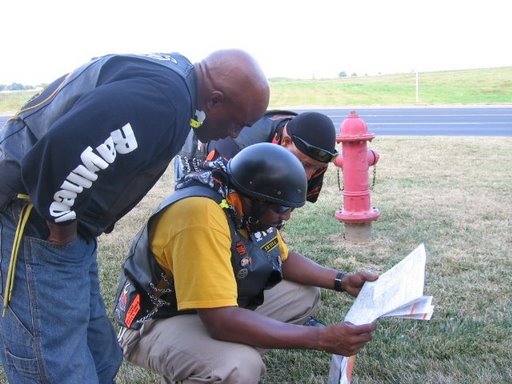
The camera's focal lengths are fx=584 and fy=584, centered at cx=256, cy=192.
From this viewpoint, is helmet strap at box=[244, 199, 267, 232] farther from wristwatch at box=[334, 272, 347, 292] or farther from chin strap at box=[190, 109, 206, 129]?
wristwatch at box=[334, 272, 347, 292]

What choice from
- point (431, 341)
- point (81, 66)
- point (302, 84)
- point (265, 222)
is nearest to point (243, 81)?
point (81, 66)

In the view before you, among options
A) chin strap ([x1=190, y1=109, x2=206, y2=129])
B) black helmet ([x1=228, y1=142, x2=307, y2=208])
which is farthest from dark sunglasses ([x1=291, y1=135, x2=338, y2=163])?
chin strap ([x1=190, y1=109, x2=206, y2=129])

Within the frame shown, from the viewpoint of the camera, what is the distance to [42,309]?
1.97 meters

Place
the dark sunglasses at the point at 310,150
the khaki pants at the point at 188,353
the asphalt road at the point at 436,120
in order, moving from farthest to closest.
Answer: the asphalt road at the point at 436,120 < the dark sunglasses at the point at 310,150 < the khaki pants at the point at 188,353

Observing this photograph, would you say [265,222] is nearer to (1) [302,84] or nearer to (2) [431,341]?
(2) [431,341]

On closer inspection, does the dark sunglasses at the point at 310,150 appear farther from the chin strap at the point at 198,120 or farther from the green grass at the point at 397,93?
the green grass at the point at 397,93

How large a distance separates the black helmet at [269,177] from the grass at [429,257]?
1.12 m

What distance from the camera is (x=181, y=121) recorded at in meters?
1.75

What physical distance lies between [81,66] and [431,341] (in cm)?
244

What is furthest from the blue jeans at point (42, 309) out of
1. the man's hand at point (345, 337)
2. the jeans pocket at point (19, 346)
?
the man's hand at point (345, 337)

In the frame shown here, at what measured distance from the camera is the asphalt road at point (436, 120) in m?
15.8

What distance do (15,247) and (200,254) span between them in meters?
0.67

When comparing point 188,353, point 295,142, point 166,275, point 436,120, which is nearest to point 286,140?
point 295,142

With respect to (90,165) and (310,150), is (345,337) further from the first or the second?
(310,150)
